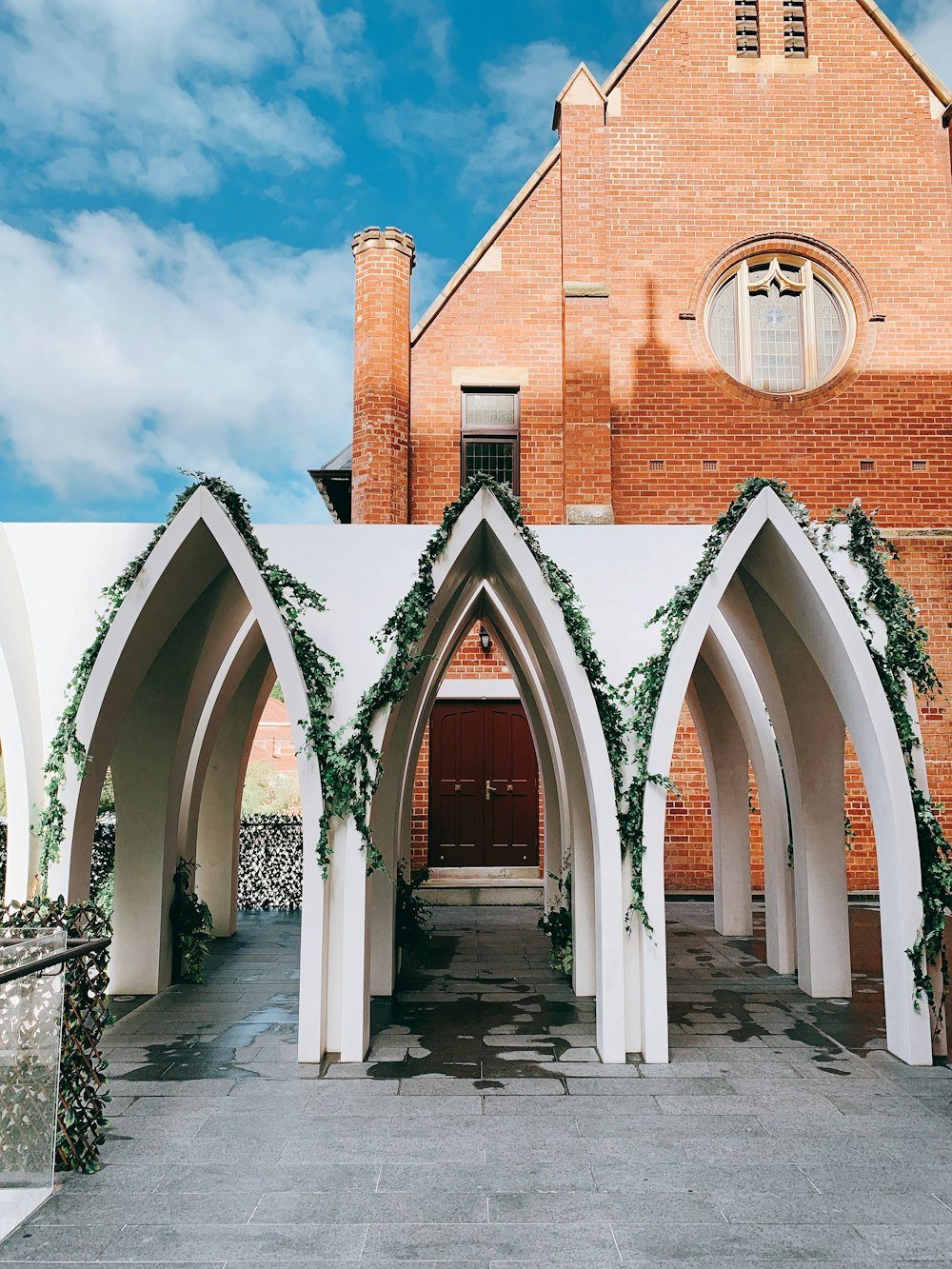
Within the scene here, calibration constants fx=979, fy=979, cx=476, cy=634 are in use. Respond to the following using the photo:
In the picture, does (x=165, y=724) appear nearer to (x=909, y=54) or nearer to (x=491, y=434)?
(x=491, y=434)

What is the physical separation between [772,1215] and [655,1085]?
5.75 ft

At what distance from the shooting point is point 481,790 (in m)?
14.0

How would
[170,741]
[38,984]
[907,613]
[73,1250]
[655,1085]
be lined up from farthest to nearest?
[170,741]
[907,613]
[655,1085]
[38,984]
[73,1250]

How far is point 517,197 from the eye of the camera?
45.8 ft

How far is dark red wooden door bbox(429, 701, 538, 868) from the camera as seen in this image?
45.5ft

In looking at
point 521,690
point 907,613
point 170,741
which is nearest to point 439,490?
point 521,690

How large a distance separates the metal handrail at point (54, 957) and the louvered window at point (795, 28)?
14787 millimetres

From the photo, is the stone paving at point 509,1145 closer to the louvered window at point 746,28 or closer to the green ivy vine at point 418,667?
the green ivy vine at point 418,667

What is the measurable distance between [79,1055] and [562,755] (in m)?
4.80

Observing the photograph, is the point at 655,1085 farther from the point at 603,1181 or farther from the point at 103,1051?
the point at 103,1051

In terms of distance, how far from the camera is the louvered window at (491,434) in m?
13.8

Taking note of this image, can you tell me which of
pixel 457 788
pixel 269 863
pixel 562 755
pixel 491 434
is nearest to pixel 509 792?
pixel 457 788

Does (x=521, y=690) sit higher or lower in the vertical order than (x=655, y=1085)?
higher

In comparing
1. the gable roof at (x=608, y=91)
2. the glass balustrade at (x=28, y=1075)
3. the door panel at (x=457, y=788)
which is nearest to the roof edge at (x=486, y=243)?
the gable roof at (x=608, y=91)
